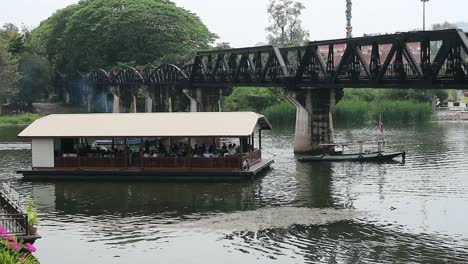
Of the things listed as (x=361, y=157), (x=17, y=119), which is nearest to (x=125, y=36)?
(x=17, y=119)

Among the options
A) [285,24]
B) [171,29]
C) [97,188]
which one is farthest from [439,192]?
[285,24]

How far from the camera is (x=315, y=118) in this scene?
216ft

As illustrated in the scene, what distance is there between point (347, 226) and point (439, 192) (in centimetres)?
1099

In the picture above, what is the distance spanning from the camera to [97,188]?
47.2 m

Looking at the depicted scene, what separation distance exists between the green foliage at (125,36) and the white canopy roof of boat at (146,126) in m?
74.1

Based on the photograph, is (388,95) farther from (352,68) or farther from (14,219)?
(14,219)

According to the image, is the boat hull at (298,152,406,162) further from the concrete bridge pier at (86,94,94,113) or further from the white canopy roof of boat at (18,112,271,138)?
the concrete bridge pier at (86,94,94,113)

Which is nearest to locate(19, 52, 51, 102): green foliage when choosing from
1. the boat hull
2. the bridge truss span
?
the bridge truss span

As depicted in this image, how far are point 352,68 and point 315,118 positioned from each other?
9.43m

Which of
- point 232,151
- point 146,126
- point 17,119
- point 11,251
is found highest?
point 17,119

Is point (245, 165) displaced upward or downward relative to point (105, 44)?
downward

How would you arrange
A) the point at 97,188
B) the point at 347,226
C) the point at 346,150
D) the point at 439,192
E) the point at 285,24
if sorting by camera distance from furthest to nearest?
the point at 285,24
the point at 346,150
the point at 97,188
the point at 439,192
the point at 347,226

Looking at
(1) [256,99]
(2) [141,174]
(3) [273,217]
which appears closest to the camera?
(3) [273,217]

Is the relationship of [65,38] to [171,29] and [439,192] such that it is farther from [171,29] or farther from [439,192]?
[439,192]
